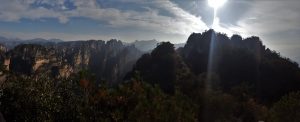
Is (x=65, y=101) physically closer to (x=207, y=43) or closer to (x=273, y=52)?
(x=207, y=43)

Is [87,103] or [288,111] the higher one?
[87,103]

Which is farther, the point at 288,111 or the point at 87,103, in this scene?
the point at 288,111

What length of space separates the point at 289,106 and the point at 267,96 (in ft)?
300

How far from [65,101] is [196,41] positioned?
444ft

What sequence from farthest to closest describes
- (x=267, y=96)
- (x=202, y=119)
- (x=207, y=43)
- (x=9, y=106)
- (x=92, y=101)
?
(x=207, y=43) → (x=267, y=96) → (x=202, y=119) → (x=92, y=101) → (x=9, y=106)

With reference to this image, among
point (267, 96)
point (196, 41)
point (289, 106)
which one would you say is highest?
point (196, 41)

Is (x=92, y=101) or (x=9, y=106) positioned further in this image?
(x=92, y=101)

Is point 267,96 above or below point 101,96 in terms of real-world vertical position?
below

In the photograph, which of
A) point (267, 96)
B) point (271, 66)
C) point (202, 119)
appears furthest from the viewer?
point (271, 66)

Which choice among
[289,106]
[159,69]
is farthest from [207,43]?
[289,106]

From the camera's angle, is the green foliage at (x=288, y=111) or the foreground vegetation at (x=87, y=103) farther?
the green foliage at (x=288, y=111)

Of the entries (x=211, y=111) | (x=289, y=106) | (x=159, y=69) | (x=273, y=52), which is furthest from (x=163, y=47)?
(x=289, y=106)

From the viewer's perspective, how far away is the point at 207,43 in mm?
157250

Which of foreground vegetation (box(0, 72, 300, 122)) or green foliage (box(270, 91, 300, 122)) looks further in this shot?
green foliage (box(270, 91, 300, 122))
